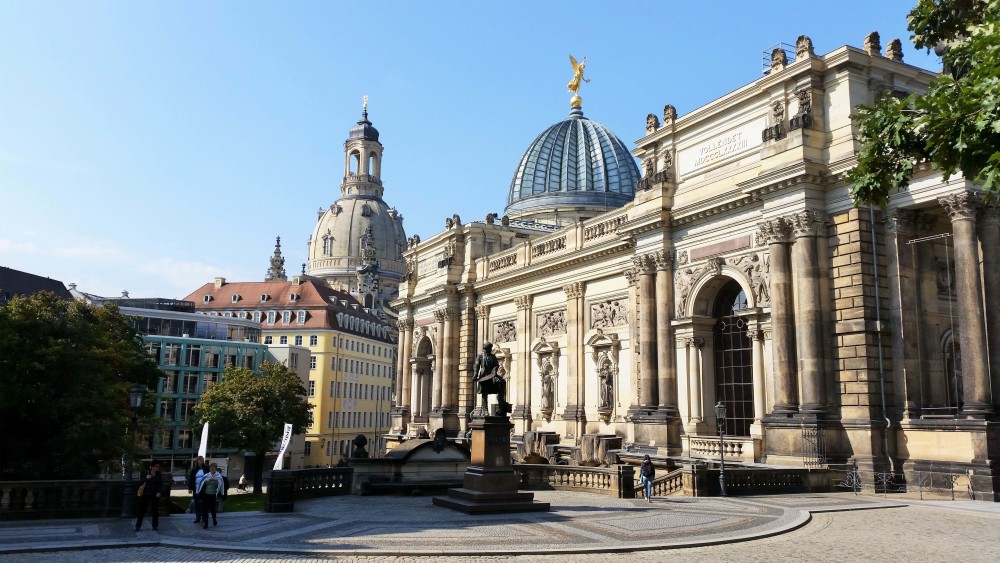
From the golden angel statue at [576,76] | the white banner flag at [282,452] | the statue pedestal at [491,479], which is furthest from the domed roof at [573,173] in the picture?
the statue pedestal at [491,479]

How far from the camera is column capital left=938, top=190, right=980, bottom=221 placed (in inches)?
1103

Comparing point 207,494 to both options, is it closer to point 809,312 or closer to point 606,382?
point 809,312

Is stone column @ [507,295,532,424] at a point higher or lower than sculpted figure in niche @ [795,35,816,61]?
lower

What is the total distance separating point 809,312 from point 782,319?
1.28 m

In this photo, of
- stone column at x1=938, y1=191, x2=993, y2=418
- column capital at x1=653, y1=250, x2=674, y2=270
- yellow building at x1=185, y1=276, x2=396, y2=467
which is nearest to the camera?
stone column at x1=938, y1=191, x2=993, y2=418

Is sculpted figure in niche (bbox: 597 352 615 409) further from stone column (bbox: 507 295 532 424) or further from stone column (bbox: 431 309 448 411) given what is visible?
stone column (bbox: 431 309 448 411)

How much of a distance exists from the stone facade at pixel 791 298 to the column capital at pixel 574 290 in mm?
130

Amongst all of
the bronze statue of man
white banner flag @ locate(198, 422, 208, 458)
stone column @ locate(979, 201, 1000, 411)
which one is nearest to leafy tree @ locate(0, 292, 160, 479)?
white banner flag @ locate(198, 422, 208, 458)

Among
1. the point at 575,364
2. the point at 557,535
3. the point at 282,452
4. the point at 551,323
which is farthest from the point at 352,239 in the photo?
the point at 557,535

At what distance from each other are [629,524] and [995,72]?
12.9 meters

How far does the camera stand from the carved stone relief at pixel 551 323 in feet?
163

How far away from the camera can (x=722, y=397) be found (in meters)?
37.3

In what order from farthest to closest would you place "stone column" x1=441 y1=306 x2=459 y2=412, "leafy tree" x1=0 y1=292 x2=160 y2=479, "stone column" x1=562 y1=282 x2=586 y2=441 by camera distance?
"stone column" x1=441 y1=306 x2=459 y2=412, "stone column" x1=562 y1=282 x2=586 y2=441, "leafy tree" x1=0 y1=292 x2=160 y2=479

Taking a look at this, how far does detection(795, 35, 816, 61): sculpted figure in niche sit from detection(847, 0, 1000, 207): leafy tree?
15.8 m
